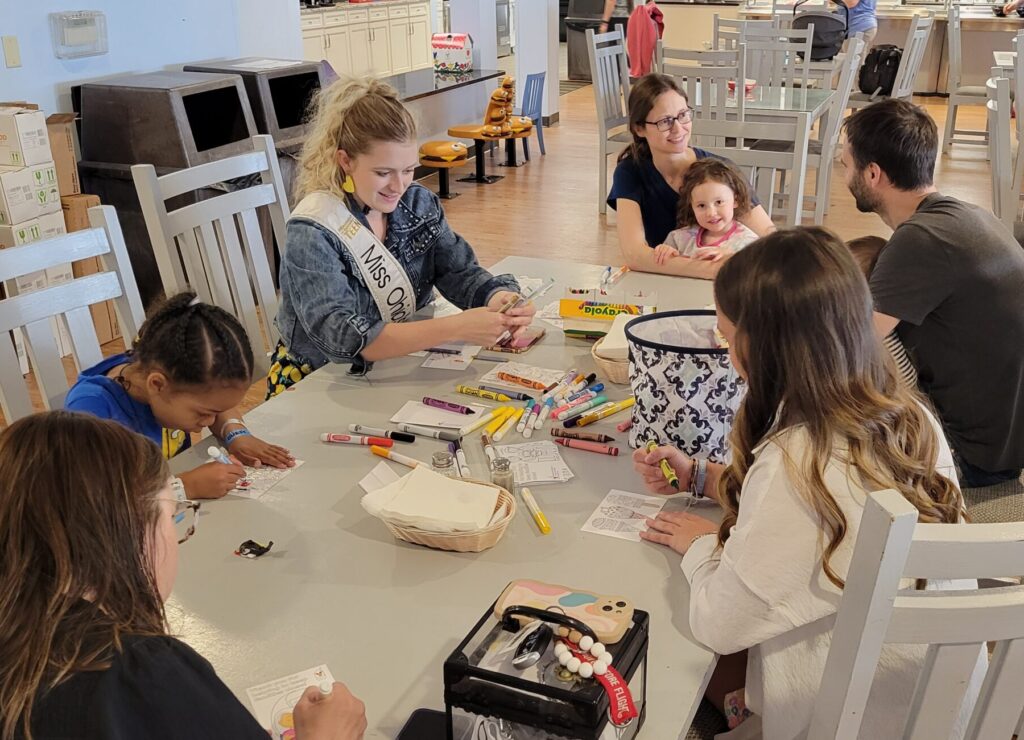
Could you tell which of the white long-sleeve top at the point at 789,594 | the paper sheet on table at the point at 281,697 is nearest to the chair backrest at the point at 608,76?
the white long-sleeve top at the point at 789,594

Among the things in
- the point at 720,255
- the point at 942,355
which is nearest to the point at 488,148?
the point at 720,255

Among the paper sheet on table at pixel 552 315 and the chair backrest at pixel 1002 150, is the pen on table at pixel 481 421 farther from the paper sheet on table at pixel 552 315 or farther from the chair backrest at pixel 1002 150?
the chair backrest at pixel 1002 150

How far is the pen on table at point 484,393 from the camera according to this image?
6.04 feet

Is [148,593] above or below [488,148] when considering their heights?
above

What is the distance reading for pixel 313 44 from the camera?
283 inches

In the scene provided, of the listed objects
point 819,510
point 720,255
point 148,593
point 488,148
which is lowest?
point 488,148

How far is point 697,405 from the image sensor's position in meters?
1.53

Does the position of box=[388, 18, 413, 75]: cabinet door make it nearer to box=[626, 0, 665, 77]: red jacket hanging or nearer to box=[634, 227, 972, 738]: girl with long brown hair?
box=[626, 0, 665, 77]: red jacket hanging

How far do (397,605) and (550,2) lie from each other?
7.48m

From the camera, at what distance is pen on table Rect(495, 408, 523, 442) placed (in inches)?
67.2

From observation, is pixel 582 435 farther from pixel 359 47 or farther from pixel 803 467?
pixel 359 47

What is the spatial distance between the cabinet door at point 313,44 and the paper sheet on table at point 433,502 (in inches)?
249

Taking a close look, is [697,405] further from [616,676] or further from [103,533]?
[103,533]

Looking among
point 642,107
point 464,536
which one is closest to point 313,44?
point 642,107
